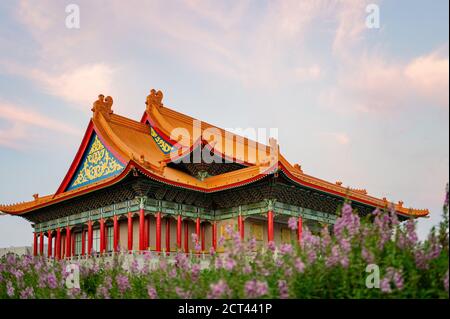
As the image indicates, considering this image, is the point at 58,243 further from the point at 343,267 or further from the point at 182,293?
the point at 343,267

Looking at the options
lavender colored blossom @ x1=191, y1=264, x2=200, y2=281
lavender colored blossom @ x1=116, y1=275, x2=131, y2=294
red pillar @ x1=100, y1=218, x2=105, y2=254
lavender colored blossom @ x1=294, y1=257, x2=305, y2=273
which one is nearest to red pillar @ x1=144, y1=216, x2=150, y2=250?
red pillar @ x1=100, y1=218, x2=105, y2=254

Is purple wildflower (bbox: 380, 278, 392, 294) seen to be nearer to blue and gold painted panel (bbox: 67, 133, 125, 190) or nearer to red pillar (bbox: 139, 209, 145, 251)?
red pillar (bbox: 139, 209, 145, 251)

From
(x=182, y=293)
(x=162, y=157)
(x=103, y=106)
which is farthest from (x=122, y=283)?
(x=103, y=106)

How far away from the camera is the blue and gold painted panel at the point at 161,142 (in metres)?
27.7

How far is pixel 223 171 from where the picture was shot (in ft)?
85.4

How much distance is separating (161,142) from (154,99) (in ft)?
9.81

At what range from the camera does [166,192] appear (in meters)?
23.5

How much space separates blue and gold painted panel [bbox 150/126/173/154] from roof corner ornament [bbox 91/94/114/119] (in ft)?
8.13

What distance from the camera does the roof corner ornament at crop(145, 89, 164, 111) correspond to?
2955 cm

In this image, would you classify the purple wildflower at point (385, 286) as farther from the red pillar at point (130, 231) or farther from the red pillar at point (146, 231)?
the red pillar at point (130, 231)

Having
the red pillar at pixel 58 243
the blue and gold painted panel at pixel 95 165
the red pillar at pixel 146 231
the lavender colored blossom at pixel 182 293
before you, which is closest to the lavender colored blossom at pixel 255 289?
the lavender colored blossom at pixel 182 293
